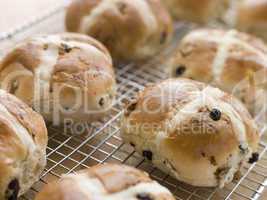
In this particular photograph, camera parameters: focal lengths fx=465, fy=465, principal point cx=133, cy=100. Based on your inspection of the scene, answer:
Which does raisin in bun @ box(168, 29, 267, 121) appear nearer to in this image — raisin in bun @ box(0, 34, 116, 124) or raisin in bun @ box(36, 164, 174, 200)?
raisin in bun @ box(0, 34, 116, 124)

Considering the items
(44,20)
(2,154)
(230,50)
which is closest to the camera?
(2,154)

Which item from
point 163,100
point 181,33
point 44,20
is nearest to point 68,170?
point 163,100

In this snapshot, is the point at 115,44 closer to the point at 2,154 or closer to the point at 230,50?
the point at 230,50

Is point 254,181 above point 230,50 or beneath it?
beneath

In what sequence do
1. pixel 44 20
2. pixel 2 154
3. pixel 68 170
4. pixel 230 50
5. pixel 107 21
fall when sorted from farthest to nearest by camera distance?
pixel 44 20 → pixel 107 21 → pixel 230 50 → pixel 68 170 → pixel 2 154

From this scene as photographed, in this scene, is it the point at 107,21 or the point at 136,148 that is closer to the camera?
the point at 136,148

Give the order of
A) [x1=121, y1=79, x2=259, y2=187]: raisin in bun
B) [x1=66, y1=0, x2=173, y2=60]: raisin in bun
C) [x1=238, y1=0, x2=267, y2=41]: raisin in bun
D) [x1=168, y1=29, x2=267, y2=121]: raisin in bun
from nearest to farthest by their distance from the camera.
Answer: [x1=121, y1=79, x2=259, y2=187]: raisin in bun < [x1=168, y1=29, x2=267, y2=121]: raisin in bun < [x1=66, y1=0, x2=173, y2=60]: raisin in bun < [x1=238, y1=0, x2=267, y2=41]: raisin in bun

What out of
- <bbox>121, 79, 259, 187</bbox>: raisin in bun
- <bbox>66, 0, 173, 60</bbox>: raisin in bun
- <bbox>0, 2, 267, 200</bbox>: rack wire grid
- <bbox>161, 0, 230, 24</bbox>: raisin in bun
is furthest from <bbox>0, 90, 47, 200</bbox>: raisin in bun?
<bbox>161, 0, 230, 24</bbox>: raisin in bun
